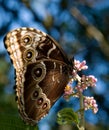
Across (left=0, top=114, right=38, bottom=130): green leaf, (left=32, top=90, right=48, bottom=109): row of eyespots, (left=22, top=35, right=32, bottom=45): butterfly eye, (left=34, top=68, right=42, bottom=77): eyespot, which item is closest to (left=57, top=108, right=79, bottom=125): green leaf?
(left=0, top=114, right=38, bottom=130): green leaf

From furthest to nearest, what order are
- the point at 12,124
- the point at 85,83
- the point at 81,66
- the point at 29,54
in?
the point at 29,54 → the point at 81,66 → the point at 85,83 → the point at 12,124

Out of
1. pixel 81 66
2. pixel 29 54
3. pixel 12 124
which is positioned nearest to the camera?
pixel 12 124

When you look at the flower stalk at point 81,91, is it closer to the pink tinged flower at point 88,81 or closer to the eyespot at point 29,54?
the pink tinged flower at point 88,81

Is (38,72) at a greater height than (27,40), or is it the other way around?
(27,40)

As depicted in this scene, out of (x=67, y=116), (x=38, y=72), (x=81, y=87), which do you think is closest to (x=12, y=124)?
(x=67, y=116)

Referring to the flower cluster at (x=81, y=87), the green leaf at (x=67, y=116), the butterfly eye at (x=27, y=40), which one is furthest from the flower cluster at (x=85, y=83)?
the butterfly eye at (x=27, y=40)

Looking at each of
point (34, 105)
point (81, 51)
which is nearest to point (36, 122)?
point (34, 105)

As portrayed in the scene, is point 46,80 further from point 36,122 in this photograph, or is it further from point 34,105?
point 36,122

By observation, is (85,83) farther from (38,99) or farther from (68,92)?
(38,99)
